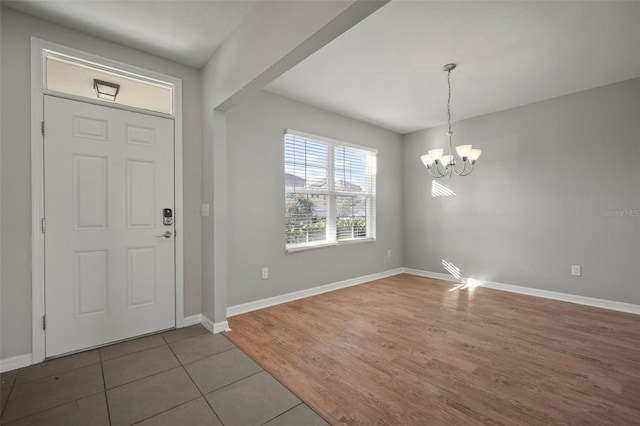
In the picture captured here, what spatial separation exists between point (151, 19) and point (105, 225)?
178 cm

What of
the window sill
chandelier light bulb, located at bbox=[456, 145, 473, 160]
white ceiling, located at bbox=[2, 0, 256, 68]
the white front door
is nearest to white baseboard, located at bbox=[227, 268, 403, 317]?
the window sill

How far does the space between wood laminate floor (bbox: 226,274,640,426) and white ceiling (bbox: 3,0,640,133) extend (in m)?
2.73

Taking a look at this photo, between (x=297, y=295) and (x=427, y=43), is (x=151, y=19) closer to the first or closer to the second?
(x=427, y=43)

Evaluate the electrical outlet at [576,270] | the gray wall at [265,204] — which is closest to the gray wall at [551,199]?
the electrical outlet at [576,270]

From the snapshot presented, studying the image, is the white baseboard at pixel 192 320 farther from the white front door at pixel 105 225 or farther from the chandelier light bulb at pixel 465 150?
the chandelier light bulb at pixel 465 150

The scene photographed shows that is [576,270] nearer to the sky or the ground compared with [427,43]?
nearer to the ground

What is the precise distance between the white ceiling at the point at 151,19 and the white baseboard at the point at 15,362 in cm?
264

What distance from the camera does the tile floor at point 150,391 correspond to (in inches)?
65.8

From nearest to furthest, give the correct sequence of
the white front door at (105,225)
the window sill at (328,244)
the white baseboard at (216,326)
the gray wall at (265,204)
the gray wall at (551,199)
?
the white front door at (105,225), the white baseboard at (216,326), the gray wall at (265,204), the gray wall at (551,199), the window sill at (328,244)

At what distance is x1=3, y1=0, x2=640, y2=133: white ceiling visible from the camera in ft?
7.14

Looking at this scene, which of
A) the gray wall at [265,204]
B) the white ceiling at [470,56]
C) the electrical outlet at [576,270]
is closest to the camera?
the white ceiling at [470,56]

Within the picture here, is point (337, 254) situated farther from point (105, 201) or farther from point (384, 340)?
point (105, 201)

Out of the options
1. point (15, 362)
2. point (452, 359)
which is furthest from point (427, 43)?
point (15, 362)

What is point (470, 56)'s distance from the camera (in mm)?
2807
